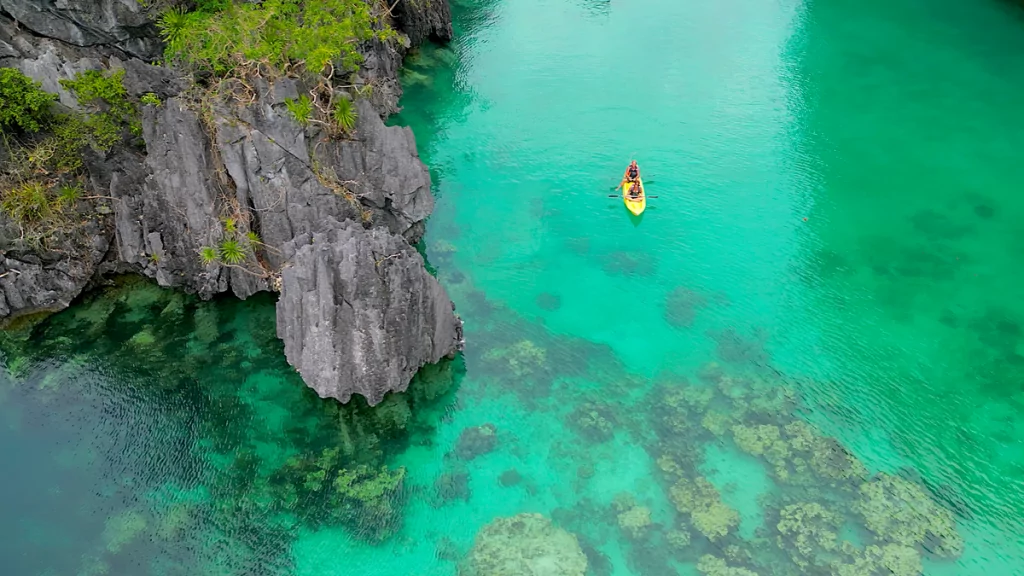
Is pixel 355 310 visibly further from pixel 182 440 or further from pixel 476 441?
pixel 182 440

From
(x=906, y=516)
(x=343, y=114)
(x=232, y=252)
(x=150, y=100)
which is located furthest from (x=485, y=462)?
(x=150, y=100)

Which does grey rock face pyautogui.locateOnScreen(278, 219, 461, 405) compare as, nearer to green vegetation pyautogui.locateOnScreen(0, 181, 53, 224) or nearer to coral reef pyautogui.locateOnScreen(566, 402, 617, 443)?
coral reef pyautogui.locateOnScreen(566, 402, 617, 443)

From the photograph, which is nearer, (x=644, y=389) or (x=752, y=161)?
(x=644, y=389)

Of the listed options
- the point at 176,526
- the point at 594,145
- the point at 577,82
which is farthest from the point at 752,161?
the point at 176,526

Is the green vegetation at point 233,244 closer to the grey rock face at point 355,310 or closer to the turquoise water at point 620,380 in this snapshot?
the grey rock face at point 355,310

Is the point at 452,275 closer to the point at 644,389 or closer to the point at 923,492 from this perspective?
the point at 644,389

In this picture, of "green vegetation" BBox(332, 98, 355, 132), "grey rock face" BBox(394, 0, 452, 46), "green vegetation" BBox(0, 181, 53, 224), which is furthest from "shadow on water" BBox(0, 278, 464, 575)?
"grey rock face" BBox(394, 0, 452, 46)
